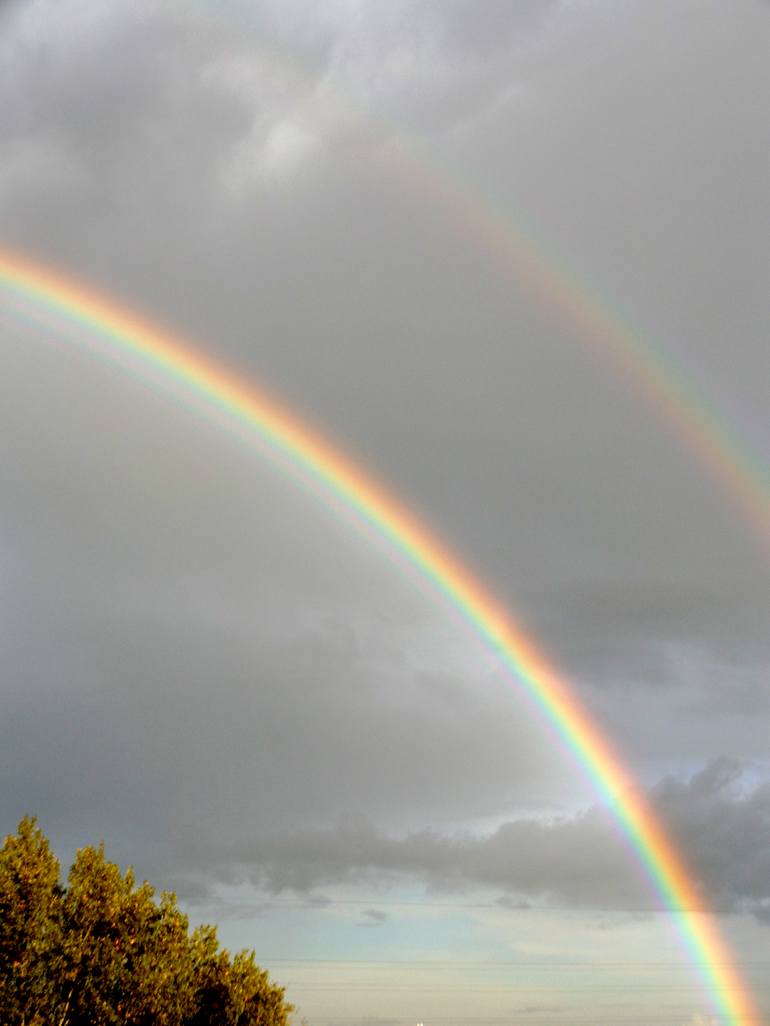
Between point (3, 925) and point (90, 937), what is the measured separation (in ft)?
11.9

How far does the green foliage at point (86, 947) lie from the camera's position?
40.5m

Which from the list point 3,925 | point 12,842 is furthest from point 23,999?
point 12,842

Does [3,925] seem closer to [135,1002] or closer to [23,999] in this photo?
[23,999]

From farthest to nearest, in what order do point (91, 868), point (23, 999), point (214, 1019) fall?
1. point (214, 1019)
2. point (91, 868)
3. point (23, 999)

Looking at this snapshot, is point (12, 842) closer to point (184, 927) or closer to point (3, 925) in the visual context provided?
point (3, 925)

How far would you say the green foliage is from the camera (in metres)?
40.5

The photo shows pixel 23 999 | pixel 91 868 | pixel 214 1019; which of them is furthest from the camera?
pixel 214 1019

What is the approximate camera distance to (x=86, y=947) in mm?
42125

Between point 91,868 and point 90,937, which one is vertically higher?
point 91,868

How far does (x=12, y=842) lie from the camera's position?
42719 mm

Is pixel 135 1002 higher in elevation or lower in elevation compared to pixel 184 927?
lower

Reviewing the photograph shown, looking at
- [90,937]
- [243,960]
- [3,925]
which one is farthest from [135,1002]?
[243,960]

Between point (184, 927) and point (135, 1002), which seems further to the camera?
point (184, 927)

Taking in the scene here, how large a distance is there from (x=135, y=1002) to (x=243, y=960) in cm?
1016
